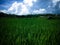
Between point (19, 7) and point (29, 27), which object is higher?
point (19, 7)

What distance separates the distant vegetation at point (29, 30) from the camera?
1805 millimetres

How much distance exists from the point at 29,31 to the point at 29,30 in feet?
0.05

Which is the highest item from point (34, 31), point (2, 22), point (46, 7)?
point (46, 7)

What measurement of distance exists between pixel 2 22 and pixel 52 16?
69cm

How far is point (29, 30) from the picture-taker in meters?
1.86

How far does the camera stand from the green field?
180cm

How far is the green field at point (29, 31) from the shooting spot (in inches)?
71.0

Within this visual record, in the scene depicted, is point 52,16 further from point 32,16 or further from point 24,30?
point 24,30

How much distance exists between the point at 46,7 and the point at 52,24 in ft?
0.82

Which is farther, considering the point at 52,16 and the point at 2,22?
the point at 52,16

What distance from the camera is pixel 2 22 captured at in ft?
6.03

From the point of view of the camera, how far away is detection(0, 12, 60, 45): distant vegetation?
1805 mm

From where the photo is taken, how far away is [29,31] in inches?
72.9

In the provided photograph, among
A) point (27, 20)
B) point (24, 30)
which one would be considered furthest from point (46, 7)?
point (24, 30)
